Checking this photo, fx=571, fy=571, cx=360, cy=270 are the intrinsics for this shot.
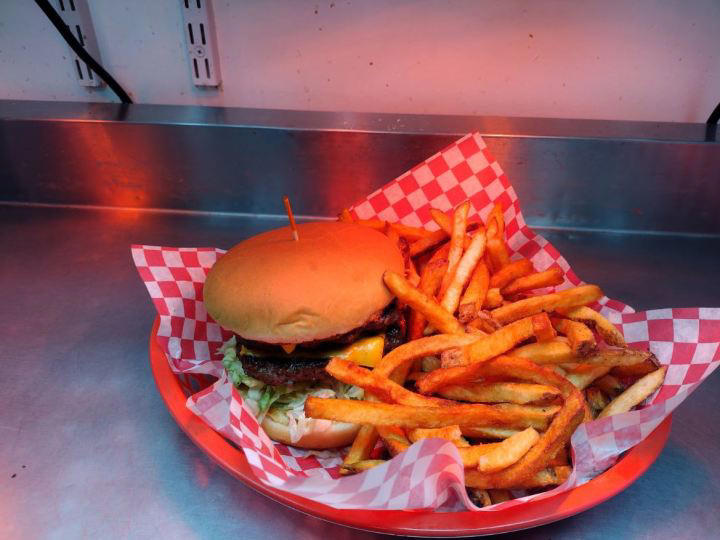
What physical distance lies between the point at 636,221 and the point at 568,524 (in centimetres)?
160

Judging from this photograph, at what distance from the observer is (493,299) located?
1.68m

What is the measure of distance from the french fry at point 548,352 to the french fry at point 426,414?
14cm

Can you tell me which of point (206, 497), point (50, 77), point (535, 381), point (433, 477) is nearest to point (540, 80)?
point (535, 381)

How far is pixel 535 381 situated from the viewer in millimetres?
1369

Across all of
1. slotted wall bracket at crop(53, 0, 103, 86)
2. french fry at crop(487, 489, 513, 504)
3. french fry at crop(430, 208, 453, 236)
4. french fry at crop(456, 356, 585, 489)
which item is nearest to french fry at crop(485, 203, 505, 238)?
french fry at crop(430, 208, 453, 236)

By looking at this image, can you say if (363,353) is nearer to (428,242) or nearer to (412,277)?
(412,277)

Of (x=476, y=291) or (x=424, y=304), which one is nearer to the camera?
(x=424, y=304)

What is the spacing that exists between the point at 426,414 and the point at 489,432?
19 centimetres

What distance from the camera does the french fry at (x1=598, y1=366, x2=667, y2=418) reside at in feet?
4.48

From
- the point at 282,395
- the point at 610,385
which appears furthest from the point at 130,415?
the point at 610,385

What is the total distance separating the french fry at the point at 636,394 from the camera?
136 centimetres

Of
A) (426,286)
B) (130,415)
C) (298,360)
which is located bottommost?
(130,415)

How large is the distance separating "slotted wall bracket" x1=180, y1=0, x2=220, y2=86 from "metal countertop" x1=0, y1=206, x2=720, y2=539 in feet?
2.24

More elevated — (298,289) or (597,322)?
(298,289)
